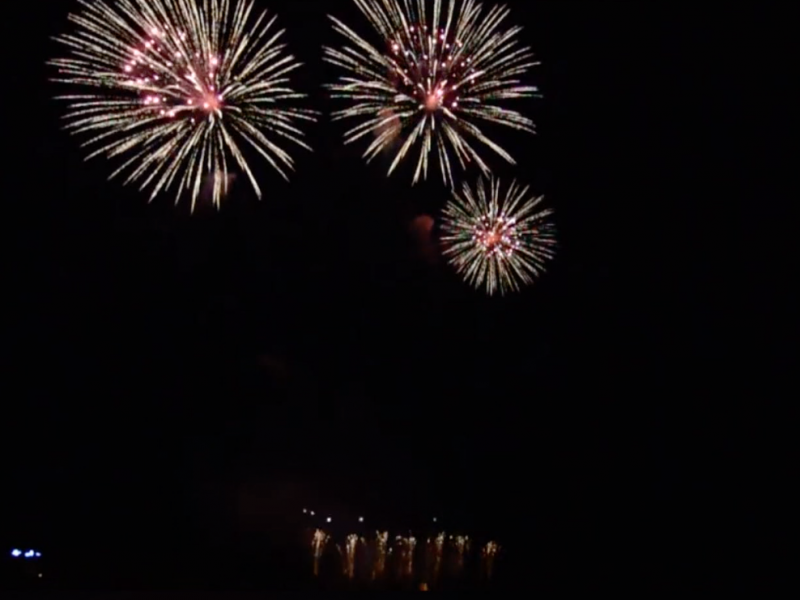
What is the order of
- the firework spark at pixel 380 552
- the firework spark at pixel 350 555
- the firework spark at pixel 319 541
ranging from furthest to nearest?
the firework spark at pixel 350 555 → the firework spark at pixel 380 552 → the firework spark at pixel 319 541

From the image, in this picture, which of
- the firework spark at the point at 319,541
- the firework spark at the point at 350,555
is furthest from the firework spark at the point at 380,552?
the firework spark at the point at 319,541

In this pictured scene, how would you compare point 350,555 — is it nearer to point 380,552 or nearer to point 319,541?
point 380,552

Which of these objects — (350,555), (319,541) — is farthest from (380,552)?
(319,541)

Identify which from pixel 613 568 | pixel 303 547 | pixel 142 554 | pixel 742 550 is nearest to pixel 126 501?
pixel 303 547

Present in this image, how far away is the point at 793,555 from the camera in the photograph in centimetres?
991

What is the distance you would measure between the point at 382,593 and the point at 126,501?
11.7 metres

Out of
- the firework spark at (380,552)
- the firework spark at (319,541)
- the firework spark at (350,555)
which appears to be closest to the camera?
the firework spark at (319,541)

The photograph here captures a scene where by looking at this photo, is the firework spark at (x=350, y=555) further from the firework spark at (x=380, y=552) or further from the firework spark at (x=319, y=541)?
the firework spark at (x=319, y=541)

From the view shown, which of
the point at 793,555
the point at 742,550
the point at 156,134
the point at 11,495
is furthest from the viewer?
the point at 11,495

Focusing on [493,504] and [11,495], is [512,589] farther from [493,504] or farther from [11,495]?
[493,504]

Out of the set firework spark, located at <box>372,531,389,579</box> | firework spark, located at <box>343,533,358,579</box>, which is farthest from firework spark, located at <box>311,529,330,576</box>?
firework spark, located at <box>372,531,389,579</box>

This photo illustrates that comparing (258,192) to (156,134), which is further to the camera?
(156,134)

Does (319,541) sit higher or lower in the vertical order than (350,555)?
higher

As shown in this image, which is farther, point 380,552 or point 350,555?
point 380,552
